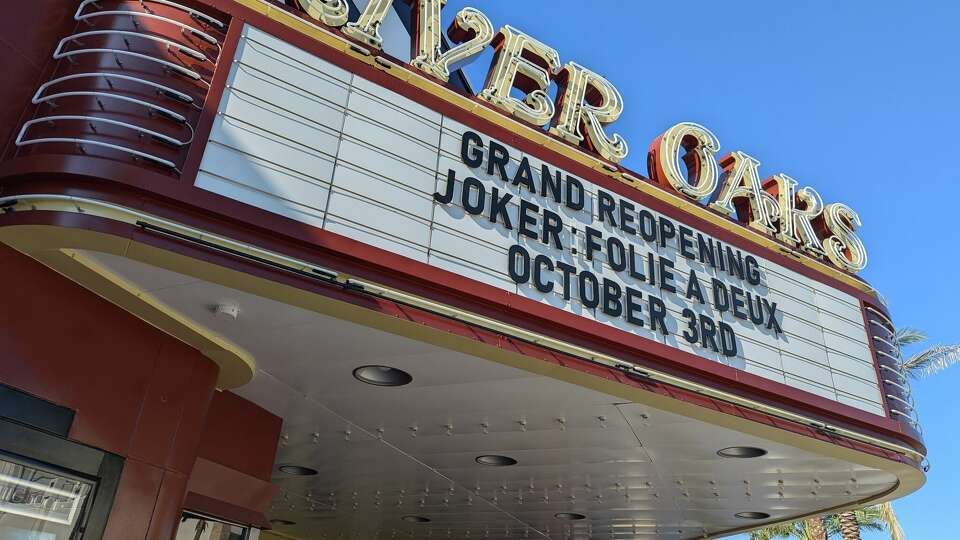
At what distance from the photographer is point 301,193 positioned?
7.77 m

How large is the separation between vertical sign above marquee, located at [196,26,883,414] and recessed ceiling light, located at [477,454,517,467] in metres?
4.50

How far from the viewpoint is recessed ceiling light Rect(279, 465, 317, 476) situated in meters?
14.9

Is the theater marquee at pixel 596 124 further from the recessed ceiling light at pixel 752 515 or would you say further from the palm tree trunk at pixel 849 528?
the palm tree trunk at pixel 849 528

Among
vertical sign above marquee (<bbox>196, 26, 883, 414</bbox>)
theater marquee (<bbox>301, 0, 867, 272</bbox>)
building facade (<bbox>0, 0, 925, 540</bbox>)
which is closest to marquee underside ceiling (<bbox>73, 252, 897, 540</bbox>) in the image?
building facade (<bbox>0, 0, 925, 540</bbox>)

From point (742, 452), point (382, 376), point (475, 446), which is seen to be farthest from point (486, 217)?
point (742, 452)

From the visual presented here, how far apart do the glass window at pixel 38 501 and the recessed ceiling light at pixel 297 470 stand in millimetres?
7400

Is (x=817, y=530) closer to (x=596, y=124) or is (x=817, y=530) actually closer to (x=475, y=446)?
(x=475, y=446)

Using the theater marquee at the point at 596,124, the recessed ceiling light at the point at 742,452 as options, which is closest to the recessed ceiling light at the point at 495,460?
the recessed ceiling light at the point at 742,452

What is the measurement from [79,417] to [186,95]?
3.54 m

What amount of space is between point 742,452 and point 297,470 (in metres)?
8.78

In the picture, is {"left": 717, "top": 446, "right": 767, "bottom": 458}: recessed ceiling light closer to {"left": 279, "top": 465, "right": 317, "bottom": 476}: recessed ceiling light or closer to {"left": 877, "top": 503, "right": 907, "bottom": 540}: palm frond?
{"left": 279, "top": 465, "right": 317, "bottom": 476}: recessed ceiling light

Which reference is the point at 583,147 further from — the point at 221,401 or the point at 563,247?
the point at 221,401

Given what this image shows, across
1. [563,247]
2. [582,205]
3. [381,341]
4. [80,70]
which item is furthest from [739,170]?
[80,70]

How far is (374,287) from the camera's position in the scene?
26.0ft
